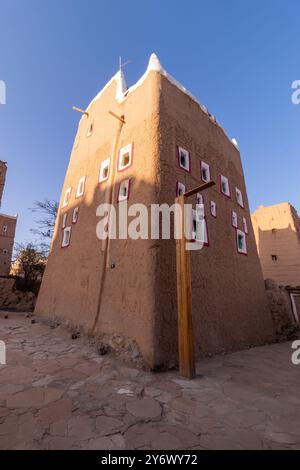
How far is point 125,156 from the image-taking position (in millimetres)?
8109

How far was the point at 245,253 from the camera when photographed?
995 cm

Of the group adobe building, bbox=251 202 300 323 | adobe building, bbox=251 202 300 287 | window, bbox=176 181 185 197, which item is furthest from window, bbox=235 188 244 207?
adobe building, bbox=251 202 300 287

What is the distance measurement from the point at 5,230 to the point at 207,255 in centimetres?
3168

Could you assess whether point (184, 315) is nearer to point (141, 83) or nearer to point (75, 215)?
point (75, 215)

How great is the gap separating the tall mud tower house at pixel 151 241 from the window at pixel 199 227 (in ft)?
0.64

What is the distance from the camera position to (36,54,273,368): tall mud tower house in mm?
5848

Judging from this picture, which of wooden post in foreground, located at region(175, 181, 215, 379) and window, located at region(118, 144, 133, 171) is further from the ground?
window, located at region(118, 144, 133, 171)

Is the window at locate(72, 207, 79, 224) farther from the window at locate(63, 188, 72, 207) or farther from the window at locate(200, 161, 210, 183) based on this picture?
the window at locate(200, 161, 210, 183)

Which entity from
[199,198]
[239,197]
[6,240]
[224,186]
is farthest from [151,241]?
[6,240]

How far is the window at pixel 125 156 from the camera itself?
780cm

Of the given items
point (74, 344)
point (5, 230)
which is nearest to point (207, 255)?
point (74, 344)

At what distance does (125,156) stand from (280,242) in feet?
61.1

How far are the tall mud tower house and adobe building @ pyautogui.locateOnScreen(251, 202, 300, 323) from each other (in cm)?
1246
